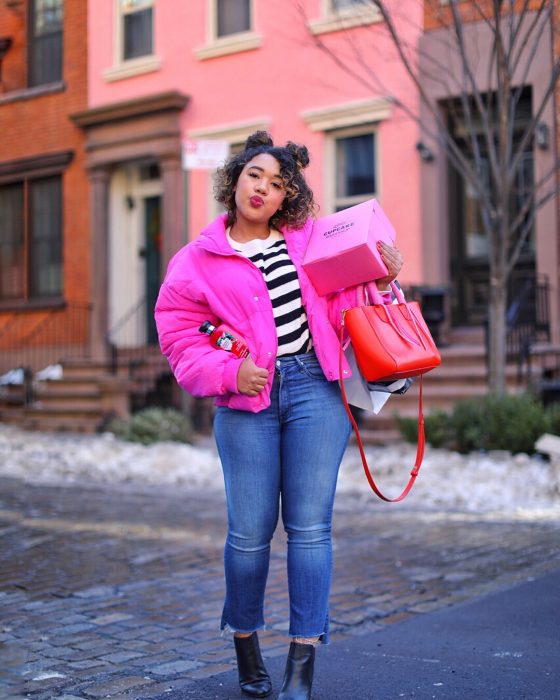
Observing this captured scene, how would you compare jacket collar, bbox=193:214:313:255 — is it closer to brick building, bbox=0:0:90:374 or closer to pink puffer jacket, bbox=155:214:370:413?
pink puffer jacket, bbox=155:214:370:413

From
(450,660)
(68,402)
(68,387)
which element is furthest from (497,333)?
(68,387)

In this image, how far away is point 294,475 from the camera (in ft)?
11.3

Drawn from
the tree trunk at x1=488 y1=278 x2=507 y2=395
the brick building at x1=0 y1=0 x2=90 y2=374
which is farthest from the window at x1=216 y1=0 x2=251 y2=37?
the tree trunk at x1=488 y1=278 x2=507 y2=395

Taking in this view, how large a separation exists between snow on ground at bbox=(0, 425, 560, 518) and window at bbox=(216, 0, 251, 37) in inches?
280

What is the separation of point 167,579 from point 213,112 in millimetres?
11724

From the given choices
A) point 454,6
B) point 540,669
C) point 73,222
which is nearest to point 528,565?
point 540,669

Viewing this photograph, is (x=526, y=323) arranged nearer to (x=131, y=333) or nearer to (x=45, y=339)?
(x=131, y=333)

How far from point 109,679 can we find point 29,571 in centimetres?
217

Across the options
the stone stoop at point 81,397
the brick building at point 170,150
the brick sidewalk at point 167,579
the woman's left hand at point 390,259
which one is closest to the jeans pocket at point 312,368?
the woman's left hand at point 390,259

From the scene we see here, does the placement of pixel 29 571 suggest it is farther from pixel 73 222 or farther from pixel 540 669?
pixel 73 222

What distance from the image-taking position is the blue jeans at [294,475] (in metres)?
3.41

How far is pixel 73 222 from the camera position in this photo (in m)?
17.8

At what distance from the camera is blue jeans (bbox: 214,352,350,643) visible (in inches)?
134

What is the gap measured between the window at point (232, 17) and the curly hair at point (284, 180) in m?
13.1
